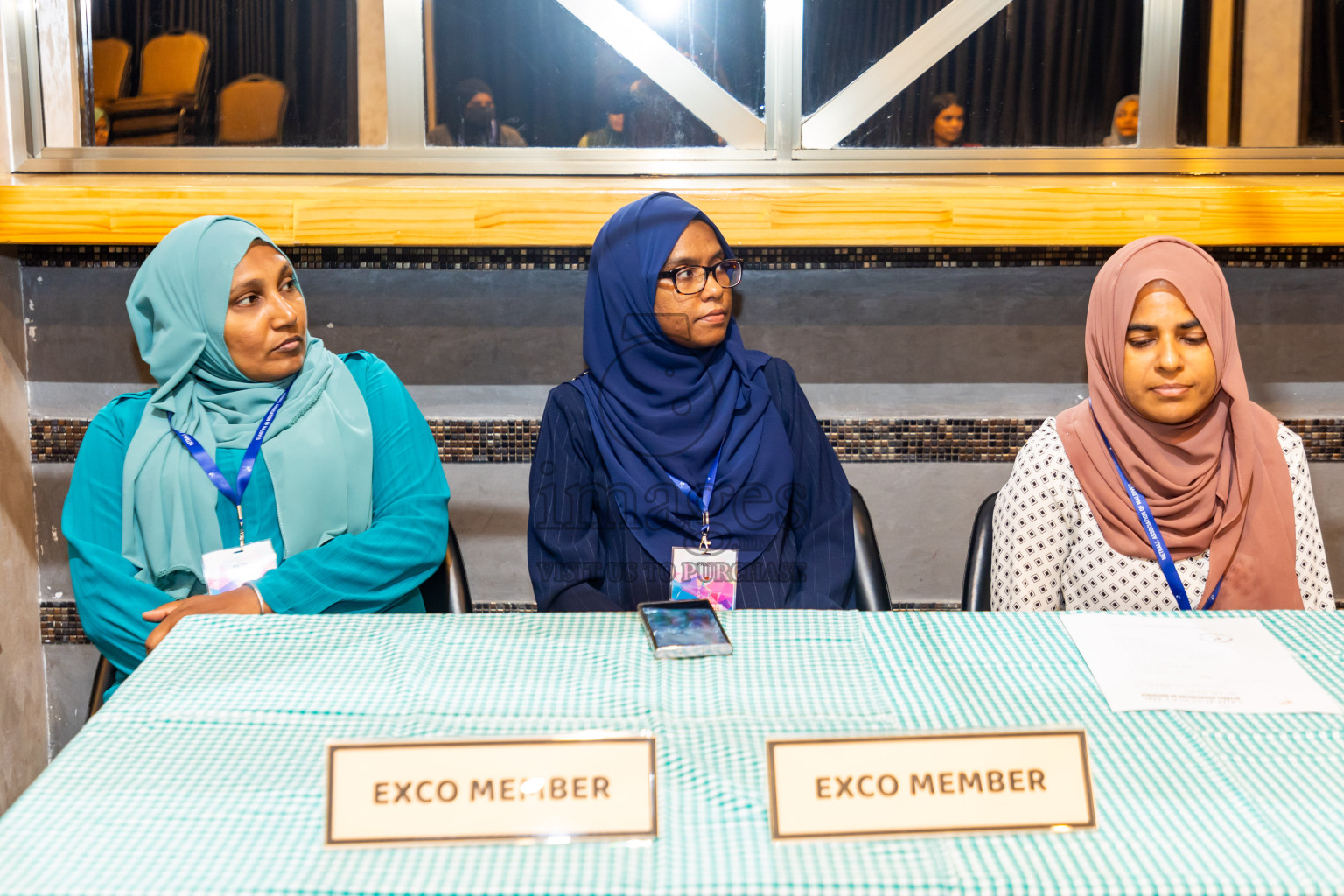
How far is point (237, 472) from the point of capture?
5.98 feet

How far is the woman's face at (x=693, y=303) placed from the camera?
6.04 ft

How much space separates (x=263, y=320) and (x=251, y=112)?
37.3 inches

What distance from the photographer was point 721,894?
0.71 m

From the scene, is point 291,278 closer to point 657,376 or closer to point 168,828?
point 657,376

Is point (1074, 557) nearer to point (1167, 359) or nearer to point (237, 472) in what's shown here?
point (1167, 359)

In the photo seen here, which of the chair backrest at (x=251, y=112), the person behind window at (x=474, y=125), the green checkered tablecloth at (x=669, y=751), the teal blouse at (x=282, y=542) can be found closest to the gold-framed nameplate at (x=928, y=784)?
the green checkered tablecloth at (x=669, y=751)

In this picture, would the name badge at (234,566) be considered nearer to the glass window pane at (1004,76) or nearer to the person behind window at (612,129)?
the person behind window at (612,129)

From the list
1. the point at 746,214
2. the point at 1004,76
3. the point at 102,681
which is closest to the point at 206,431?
the point at 102,681

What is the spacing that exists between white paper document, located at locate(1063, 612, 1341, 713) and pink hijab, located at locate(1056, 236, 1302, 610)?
60cm

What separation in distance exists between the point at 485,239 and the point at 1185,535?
1.53m

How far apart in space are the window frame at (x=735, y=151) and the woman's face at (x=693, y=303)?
2.29 ft

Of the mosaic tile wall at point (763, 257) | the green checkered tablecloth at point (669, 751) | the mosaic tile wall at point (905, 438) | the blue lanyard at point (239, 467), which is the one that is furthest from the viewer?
the mosaic tile wall at point (905, 438)

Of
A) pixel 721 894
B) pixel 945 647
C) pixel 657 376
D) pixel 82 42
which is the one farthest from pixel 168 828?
pixel 82 42

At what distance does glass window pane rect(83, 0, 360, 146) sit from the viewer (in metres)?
2.48
